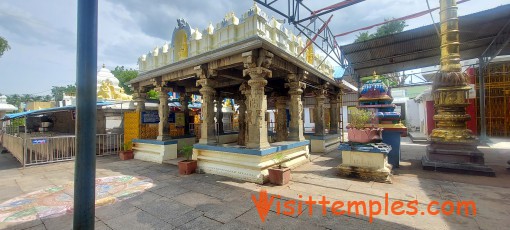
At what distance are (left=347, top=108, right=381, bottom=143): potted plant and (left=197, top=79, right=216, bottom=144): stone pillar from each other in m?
4.58

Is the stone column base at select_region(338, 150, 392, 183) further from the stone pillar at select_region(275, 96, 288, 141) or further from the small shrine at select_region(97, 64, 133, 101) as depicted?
the small shrine at select_region(97, 64, 133, 101)

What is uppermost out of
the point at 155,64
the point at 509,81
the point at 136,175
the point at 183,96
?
the point at 155,64

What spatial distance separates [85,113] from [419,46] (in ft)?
42.6

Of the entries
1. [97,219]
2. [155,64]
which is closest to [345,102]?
[155,64]

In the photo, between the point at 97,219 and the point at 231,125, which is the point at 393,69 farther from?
the point at 97,219

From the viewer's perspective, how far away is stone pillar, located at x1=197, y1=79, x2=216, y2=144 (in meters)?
7.39

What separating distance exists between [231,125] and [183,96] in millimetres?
8726

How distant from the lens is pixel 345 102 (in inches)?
933

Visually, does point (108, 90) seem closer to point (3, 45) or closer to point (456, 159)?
point (3, 45)

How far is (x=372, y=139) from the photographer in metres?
6.00

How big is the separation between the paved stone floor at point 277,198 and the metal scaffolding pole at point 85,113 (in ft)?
6.68

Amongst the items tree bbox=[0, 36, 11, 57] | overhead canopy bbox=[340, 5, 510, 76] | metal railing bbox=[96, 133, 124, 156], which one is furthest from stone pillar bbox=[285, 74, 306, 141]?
tree bbox=[0, 36, 11, 57]

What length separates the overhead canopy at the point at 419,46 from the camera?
7.80 meters

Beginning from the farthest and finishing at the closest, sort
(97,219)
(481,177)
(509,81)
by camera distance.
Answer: (509,81), (481,177), (97,219)
